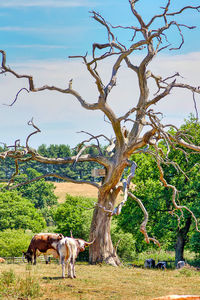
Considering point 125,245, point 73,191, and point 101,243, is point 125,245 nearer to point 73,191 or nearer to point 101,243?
point 101,243

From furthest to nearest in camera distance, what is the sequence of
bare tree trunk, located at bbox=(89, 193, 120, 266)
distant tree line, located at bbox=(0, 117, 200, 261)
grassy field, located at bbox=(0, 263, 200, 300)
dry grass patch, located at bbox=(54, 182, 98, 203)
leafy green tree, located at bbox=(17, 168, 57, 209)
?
dry grass patch, located at bbox=(54, 182, 98, 203) → leafy green tree, located at bbox=(17, 168, 57, 209) → distant tree line, located at bbox=(0, 117, 200, 261) → bare tree trunk, located at bbox=(89, 193, 120, 266) → grassy field, located at bbox=(0, 263, 200, 300)

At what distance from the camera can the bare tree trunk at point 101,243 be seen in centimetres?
2492

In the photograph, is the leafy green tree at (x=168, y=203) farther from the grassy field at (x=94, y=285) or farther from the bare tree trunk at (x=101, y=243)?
the grassy field at (x=94, y=285)

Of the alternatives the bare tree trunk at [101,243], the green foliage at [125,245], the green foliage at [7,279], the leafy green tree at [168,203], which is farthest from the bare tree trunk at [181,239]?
the green foliage at [7,279]

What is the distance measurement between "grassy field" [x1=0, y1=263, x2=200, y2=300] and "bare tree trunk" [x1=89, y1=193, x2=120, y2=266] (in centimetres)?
466

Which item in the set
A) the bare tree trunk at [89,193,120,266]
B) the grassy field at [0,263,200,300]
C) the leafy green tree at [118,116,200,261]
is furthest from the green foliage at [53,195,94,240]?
the grassy field at [0,263,200,300]

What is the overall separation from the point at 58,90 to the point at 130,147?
481 cm

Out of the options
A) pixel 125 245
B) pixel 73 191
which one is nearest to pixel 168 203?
pixel 125 245

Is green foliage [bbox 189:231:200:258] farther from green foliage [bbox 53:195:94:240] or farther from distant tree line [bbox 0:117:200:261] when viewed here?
green foliage [bbox 53:195:94:240]

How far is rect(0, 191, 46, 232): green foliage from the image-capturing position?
2431 inches

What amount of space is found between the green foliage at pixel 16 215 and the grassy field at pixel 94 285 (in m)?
42.3

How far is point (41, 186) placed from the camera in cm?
9250

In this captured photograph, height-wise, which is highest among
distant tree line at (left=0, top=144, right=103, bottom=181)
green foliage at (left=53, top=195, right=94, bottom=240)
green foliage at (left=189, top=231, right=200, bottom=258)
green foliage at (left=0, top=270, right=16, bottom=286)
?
distant tree line at (left=0, top=144, right=103, bottom=181)

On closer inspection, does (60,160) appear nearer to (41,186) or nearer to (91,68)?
(91,68)
